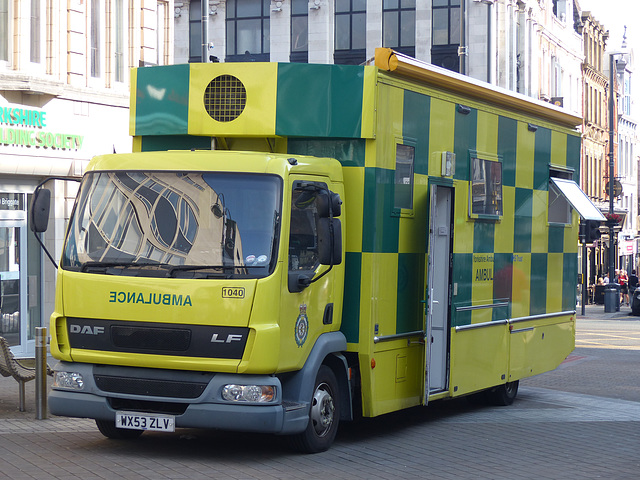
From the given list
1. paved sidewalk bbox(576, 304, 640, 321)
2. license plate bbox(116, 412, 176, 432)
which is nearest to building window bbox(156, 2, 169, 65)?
license plate bbox(116, 412, 176, 432)

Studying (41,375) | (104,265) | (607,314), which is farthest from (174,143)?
(607,314)

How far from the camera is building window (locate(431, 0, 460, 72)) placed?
46.5 m

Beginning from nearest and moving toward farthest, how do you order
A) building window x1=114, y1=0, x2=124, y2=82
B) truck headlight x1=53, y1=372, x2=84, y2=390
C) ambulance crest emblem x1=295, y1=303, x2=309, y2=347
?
ambulance crest emblem x1=295, y1=303, x2=309, y2=347, truck headlight x1=53, y1=372, x2=84, y2=390, building window x1=114, y1=0, x2=124, y2=82

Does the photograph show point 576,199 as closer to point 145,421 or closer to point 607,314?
point 145,421

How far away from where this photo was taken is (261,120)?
9.71 m

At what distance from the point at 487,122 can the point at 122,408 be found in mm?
5252

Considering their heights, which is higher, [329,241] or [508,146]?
[508,146]

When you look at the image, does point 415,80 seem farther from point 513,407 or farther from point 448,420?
point 513,407

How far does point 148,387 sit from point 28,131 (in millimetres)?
9767

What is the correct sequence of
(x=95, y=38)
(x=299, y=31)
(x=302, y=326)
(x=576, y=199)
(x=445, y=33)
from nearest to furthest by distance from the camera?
(x=302, y=326)
(x=576, y=199)
(x=95, y=38)
(x=445, y=33)
(x=299, y=31)

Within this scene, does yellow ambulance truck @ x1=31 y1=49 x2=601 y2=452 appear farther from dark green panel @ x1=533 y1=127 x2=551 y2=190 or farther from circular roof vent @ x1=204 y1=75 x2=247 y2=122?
dark green panel @ x1=533 y1=127 x2=551 y2=190

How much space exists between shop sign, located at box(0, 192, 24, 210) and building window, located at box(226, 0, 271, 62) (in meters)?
33.3

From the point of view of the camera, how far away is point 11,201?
17.8 meters

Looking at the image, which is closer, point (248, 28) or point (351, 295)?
point (351, 295)
